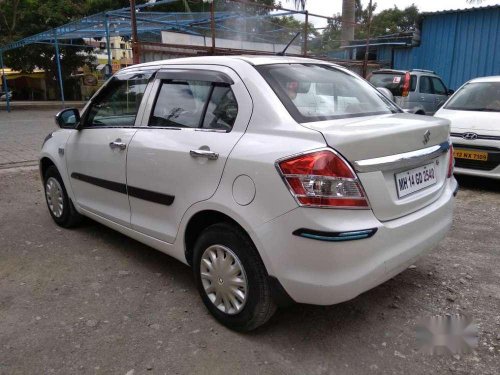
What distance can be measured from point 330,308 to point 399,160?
1.13 metres

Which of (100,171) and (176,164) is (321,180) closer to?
(176,164)

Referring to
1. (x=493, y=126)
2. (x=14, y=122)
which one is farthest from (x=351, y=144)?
(x=14, y=122)

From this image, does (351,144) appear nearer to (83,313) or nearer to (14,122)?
(83,313)

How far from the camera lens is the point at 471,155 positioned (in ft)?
19.6

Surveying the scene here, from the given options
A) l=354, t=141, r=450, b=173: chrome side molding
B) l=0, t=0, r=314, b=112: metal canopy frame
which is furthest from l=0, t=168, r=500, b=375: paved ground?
l=0, t=0, r=314, b=112: metal canopy frame

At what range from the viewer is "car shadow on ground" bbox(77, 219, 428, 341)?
9.12ft

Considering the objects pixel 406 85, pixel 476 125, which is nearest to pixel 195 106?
pixel 476 125

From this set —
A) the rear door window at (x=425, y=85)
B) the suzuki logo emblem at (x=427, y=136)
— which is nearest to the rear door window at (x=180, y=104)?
the suzuki logo emblem at (x=427, y=136)

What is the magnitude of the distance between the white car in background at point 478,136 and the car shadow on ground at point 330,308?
2.97 m

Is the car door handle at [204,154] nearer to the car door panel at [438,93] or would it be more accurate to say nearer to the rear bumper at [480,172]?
the rear bumper at [480,172]

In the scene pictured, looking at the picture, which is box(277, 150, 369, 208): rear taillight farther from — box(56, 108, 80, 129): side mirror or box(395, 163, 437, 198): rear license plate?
box(56, 108, 80, 129): side mirror

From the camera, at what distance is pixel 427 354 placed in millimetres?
2533

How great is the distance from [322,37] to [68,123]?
1033 cm

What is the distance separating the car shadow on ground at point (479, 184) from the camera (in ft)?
20.8
